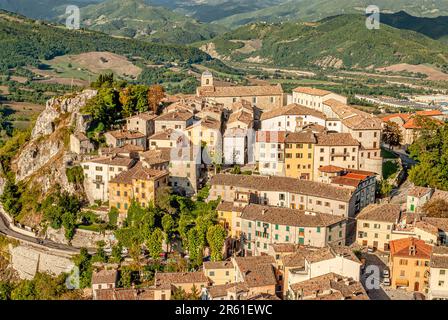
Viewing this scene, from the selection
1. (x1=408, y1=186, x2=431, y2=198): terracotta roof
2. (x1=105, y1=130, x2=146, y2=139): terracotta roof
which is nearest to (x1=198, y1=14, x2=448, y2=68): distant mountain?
(x1=408, y1=186, x2=431, y2=198): terracotta roof

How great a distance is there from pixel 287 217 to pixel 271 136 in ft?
29.4

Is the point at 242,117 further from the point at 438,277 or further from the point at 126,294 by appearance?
the point at 438,277

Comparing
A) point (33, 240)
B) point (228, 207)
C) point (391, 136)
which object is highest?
point (391, 136)

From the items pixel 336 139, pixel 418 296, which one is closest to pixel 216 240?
pixel 418 296

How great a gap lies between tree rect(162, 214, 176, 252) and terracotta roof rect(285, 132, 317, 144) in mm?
10089

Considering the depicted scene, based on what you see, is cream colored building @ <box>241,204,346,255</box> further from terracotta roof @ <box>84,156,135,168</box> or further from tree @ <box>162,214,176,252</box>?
terracotta roof @ <box>84,156,135,168</box>

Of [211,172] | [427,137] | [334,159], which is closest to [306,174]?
[334,159]

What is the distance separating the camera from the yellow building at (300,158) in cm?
4325

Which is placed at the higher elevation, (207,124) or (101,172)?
(207,124)

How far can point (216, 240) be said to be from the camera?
36.5 m

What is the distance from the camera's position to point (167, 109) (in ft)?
170

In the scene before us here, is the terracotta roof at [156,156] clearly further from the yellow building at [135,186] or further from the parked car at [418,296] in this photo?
the parked car at [418,296]

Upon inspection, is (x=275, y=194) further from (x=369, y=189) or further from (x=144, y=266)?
(x=144, y=266)
